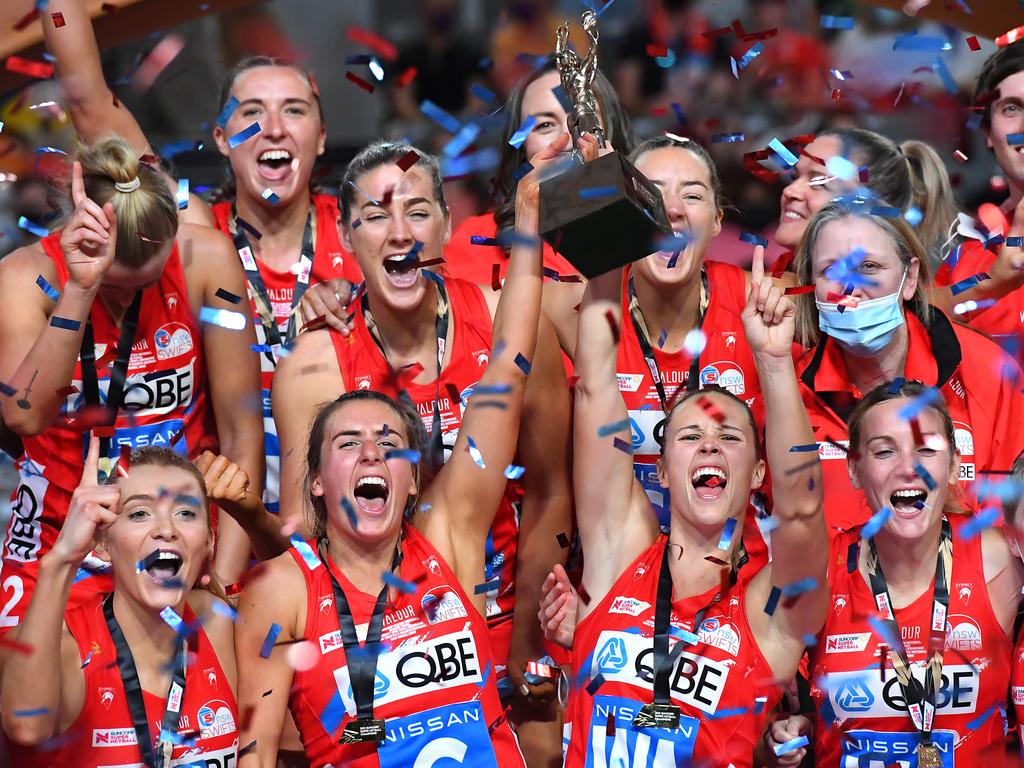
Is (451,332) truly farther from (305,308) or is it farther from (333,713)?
(333,713)

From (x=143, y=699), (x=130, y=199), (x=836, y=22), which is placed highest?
(x=836, y=22)

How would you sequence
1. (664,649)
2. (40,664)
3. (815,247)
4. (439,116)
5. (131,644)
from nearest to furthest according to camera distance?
(40,664)
(131,644)
(664,649)
(815,247)
(439,116)

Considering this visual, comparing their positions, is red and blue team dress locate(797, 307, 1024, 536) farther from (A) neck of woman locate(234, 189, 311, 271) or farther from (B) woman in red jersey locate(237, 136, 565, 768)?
(A) neck of woman locate(234, 189, 311, 271)

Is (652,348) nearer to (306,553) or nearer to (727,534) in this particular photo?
(727,534)

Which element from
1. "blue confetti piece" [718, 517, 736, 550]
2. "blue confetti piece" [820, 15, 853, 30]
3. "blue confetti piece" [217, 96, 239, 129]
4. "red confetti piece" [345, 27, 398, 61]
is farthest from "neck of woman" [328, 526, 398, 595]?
"red confetti piece" [345, 27, 398, 61]

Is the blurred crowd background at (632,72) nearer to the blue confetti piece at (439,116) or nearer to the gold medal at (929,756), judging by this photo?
the blue confetti piece at (439,116)

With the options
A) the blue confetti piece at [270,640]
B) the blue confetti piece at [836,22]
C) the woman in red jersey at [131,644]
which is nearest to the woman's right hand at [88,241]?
the woman in red jersey at [131,644]

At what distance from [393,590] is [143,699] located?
624 millimetres

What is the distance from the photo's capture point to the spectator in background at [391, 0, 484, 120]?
7180mm

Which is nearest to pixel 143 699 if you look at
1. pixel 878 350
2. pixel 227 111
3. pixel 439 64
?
pixel 227 111

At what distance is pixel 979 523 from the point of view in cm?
419

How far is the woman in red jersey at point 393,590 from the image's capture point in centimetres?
395

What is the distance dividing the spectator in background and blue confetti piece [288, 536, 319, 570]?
3348 mm

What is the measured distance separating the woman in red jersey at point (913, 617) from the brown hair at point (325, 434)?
105 cm
